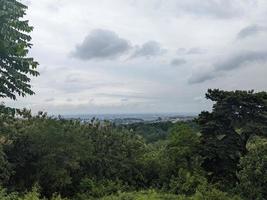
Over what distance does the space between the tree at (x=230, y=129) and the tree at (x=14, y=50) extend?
13910mm

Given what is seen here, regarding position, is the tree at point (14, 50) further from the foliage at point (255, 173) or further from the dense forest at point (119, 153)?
the foliage at point (255, 173)

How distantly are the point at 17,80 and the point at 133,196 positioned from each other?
895 cm

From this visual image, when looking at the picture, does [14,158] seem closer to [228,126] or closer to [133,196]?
[133,196]

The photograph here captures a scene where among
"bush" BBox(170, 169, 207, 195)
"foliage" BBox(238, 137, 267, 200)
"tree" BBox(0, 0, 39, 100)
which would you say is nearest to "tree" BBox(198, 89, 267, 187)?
"bush" BBox(170, 169, 207, 195)

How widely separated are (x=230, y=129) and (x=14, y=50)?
16516 mm

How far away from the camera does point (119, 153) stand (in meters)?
34.7

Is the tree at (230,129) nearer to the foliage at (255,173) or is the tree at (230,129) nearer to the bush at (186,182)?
the bush at (186,182)

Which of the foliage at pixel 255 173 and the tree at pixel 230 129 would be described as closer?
the foliage at pixel 255 173

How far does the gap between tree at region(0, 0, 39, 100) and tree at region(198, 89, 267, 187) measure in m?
13.9

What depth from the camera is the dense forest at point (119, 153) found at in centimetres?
2703

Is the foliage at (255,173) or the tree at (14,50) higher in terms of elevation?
the tree at (14,50)

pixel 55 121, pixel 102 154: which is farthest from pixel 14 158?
pixel 102 154

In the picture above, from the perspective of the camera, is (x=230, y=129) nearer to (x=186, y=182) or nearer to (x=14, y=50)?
(x=186, y=182)

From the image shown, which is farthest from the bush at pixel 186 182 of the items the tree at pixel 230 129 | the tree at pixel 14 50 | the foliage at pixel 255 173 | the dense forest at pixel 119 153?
the tree at pixel 14 50
